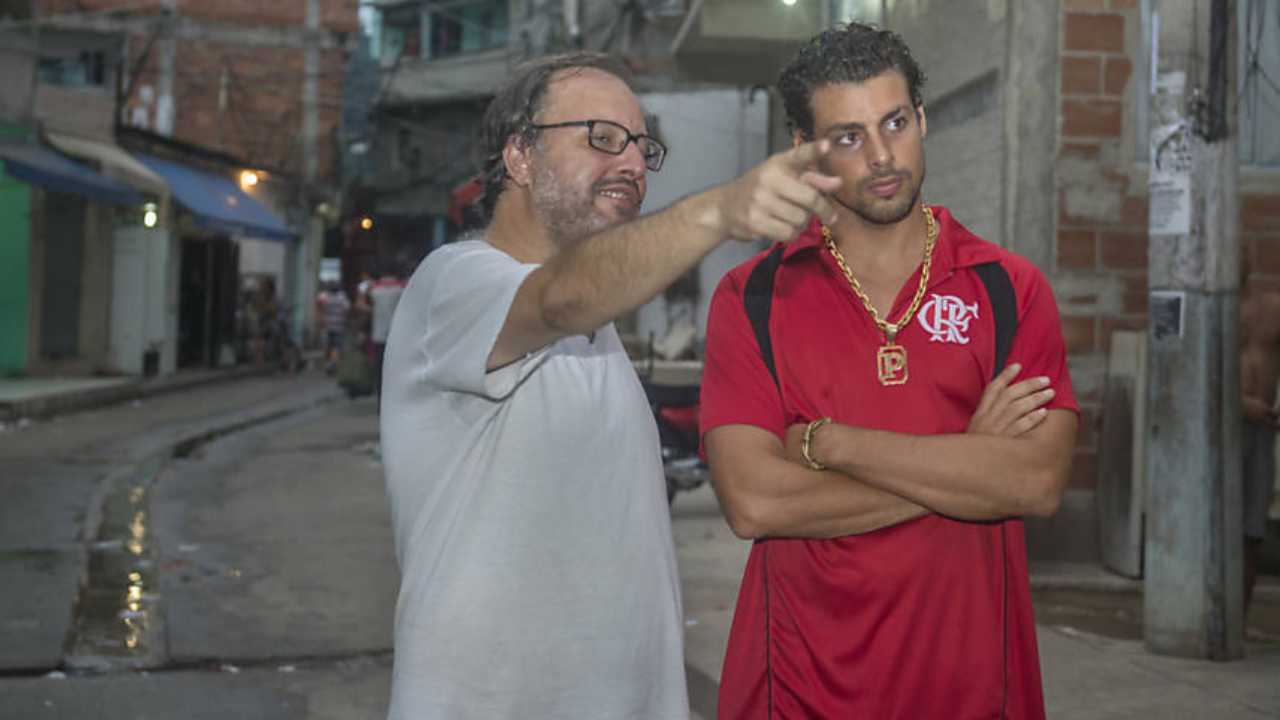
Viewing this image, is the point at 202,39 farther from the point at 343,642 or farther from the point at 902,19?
the point at 343,642

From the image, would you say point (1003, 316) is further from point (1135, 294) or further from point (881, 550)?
point (1135, 294)

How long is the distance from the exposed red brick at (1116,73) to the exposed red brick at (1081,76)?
0.15 ft

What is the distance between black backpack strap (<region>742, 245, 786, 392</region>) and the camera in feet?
9.50

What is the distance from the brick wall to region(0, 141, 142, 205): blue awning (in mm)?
14281

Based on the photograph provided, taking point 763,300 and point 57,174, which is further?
point 57,174

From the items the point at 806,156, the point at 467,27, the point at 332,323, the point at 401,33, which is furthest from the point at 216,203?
the point at 806,156

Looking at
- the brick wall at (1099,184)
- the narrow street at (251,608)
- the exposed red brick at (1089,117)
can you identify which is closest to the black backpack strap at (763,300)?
the narrow street at (251,608)

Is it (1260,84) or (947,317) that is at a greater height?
(1260,84)

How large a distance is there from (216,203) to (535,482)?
85.3 ft

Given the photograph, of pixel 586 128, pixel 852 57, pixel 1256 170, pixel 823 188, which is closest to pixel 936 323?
pixel 852 57

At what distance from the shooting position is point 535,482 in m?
2.42

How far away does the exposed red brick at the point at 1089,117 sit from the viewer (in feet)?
27.3

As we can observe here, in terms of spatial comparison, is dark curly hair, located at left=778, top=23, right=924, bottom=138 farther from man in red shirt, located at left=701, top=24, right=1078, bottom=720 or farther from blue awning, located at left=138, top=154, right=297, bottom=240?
blue awning, located at left=138, top=154, right=297, bottom=240

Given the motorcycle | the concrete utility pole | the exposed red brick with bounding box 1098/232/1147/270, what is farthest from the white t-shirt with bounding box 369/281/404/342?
the concrete utility pole
